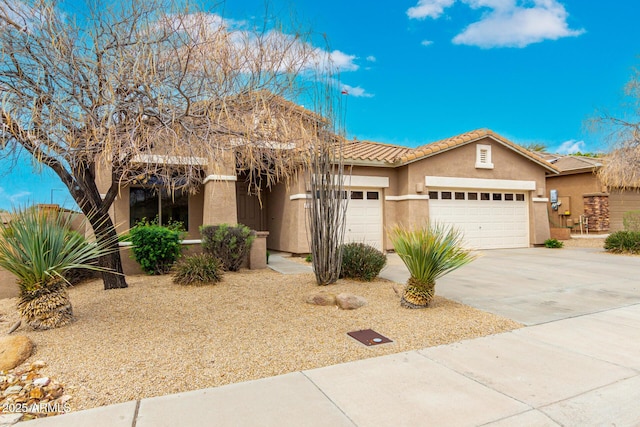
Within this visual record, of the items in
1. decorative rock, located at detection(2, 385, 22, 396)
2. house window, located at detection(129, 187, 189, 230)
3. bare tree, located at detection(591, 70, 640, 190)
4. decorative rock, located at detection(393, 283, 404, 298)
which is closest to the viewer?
decorative rock, located at detection(2, 385, 22, 396)

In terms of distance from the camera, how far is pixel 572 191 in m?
21.8

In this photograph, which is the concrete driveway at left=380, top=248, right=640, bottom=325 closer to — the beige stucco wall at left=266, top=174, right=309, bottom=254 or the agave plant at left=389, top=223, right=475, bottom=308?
the agave plant at left=389, top=223, right=475, bottom=308

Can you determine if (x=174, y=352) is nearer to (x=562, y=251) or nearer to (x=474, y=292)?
(x=474, y=292)

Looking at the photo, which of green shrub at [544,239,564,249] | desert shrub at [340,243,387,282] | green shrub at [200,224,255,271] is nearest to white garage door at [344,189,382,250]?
green shrub at [200,224,255,271]

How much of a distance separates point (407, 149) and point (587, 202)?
423 inches

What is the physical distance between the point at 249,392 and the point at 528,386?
8.63 feet

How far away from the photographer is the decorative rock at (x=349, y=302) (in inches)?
260

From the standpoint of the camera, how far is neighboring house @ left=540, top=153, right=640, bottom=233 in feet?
67.6

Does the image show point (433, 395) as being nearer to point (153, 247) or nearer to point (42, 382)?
point (42, 382)

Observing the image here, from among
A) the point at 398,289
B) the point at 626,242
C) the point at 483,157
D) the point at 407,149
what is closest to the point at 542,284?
the point at 398,289

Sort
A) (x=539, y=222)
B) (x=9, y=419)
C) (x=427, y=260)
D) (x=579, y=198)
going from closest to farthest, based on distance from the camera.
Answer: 1. (x=9, y=419)
2. (x=427, y=260)
3. (x=539, y=222)
4. (x=579, y=198)

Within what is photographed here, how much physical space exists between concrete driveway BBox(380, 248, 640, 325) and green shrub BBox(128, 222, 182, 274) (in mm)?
5339

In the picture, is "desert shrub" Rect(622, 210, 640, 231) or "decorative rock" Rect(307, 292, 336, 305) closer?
Result: "decorative rock" Rect(307, 292, 336, 305)

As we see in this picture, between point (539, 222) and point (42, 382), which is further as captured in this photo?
point (539, 222)
